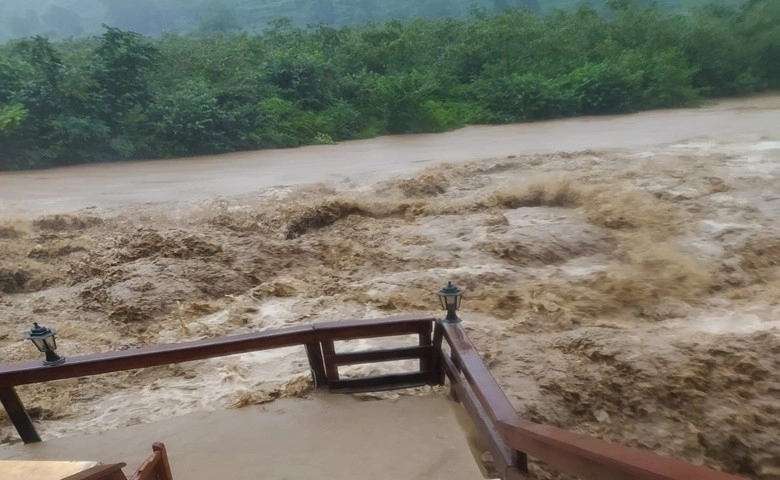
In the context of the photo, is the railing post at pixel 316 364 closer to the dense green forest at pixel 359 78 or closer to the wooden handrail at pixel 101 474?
the wooden handrail at pixel 101 474

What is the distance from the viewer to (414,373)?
3959mm

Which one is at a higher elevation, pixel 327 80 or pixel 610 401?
pixel 327 80

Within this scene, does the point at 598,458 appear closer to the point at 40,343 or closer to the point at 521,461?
the point at 521,461

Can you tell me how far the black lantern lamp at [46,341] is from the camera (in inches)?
128

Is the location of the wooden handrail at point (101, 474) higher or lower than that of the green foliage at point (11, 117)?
lower

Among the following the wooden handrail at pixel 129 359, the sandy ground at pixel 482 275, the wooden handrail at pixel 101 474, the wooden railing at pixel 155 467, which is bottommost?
the sandy ground at pixel 482 275

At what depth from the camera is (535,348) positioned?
4.45 metres

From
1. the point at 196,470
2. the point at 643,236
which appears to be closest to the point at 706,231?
the point at 643,236

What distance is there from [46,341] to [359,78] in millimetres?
15465

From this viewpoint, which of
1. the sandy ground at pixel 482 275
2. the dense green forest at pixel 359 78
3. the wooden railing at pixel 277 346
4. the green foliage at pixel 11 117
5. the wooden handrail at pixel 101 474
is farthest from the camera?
the dense green forest at pixel 359 78

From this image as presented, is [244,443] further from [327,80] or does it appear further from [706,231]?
[327,80]

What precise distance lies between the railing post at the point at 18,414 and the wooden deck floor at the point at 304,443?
0.23 feet

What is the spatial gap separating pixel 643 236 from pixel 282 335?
4.92 m

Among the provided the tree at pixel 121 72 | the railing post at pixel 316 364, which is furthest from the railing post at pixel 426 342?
the tree at pixel 121 72
